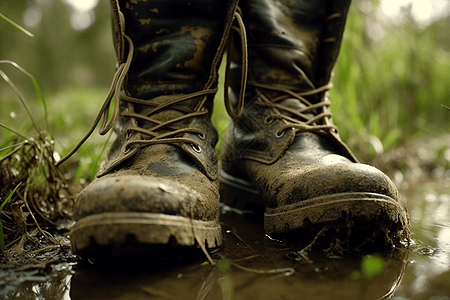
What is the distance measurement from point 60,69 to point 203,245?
1091 centimetres

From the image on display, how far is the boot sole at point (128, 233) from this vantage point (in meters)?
0.72

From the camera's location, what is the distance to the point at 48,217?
1134mm

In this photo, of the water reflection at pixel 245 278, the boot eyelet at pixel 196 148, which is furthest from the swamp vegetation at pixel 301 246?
the boot eyelet at pixel 196 148

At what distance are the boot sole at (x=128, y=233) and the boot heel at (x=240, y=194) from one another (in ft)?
1.88

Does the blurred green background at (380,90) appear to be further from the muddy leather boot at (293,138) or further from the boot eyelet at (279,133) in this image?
the boot eyelet at (279,133)

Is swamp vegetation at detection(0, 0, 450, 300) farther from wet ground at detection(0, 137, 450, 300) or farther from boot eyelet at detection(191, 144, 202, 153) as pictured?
boot eyelet at detection(191, 144, 202, 153)

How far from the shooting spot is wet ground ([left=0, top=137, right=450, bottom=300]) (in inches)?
27.0

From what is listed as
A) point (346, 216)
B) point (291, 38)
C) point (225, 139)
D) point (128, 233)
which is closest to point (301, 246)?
point (346, 216)

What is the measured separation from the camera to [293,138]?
1.16 m

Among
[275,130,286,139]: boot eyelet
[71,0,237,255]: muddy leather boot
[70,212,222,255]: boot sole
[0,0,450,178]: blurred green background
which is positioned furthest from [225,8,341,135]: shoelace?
[0,0,450,178]: blurred green background

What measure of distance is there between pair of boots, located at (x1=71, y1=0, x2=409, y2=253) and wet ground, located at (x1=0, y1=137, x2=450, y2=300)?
61 millimetres

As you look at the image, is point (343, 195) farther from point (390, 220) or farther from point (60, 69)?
point (60, 69)

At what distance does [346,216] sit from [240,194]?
559 millimetres

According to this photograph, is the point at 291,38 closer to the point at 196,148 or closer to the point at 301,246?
the point at 196,148
